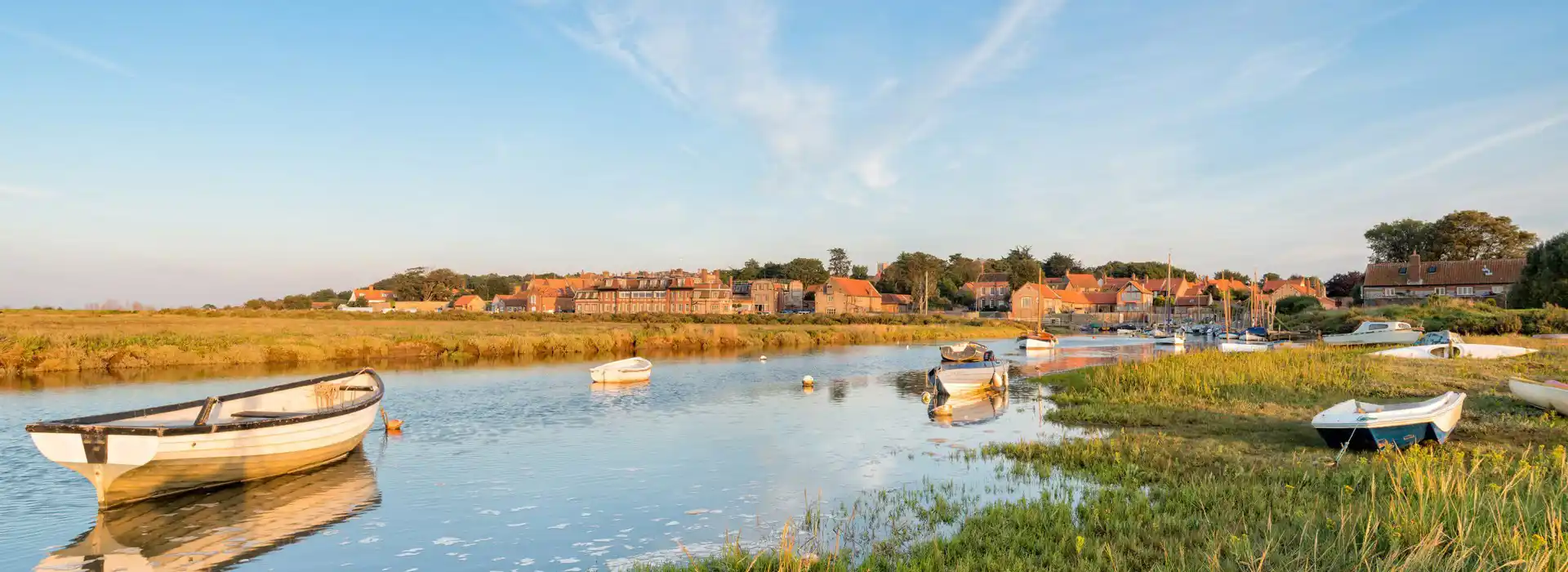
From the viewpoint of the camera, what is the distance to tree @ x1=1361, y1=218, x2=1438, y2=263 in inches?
4569

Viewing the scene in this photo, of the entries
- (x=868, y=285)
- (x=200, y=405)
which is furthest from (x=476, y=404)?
(x=868, y=285)

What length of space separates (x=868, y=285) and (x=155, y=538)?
135 m

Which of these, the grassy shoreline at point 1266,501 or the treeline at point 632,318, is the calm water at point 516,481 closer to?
the grassy shoreline at point 1266,501

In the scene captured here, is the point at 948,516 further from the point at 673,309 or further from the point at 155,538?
the point at 673,309

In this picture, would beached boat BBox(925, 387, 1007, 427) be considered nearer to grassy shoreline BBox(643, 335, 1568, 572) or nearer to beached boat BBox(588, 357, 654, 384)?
grassy shoreline BBox(643, 335, 1568, 572)

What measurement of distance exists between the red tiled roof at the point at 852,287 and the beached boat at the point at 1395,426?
121443mm

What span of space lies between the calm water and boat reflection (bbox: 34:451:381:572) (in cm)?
5

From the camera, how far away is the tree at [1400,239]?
116062 mm

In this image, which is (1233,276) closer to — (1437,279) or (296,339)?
(1437,279)

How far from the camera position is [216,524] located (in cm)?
1310

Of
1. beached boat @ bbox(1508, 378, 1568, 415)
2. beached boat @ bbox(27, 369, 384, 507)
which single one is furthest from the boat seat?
beached boat @ bbox(1508, 378, 1568, 415)

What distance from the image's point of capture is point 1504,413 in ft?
61.3

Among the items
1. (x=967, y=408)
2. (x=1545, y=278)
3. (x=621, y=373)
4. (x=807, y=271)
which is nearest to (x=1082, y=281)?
(x=807, y=271)

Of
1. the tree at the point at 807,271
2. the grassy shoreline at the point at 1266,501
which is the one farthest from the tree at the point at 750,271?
the grassy shoreline at the point at 1266,501
